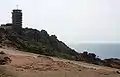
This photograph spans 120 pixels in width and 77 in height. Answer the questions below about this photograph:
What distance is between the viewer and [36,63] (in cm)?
1889

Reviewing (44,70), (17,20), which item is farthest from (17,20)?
(44,70)

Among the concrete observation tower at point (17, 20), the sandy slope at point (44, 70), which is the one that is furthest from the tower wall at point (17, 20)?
the sandy slope at point (44, 70)

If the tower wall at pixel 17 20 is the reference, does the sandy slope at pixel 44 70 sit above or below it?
below

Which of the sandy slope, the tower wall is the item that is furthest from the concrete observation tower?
the sandy slope

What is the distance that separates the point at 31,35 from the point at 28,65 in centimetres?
2418

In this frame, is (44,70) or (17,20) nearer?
(44,70)

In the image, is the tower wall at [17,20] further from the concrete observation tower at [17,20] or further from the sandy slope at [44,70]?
the sandy slope at [44,70]

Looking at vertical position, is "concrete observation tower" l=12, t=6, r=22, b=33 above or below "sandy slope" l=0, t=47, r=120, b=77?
above

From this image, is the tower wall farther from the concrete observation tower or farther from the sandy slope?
the sandy slope

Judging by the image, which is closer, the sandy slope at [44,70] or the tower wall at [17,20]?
the sandy slope at [44,70]

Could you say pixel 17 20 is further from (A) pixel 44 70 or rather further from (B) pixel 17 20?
(A) pixel 44 70

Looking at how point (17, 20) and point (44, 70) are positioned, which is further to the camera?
point (17, 20)

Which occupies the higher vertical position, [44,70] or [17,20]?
[17,20]

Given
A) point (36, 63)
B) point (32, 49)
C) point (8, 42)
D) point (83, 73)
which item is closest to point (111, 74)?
point (83, 73)
